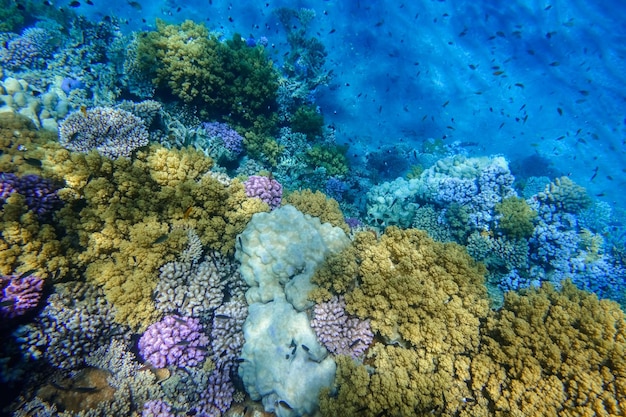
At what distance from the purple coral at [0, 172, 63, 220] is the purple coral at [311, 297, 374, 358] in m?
4.47

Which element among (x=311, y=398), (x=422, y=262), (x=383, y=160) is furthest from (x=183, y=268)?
(x=383, y=160)

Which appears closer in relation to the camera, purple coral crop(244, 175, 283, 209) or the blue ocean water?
purple coral crop(244, 175, 283, 209)

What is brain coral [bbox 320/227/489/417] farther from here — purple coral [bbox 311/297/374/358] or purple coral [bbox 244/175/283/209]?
purple coral [bbox 244/175/283/209]

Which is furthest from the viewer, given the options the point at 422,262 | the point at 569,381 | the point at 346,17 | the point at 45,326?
the point at 346,17

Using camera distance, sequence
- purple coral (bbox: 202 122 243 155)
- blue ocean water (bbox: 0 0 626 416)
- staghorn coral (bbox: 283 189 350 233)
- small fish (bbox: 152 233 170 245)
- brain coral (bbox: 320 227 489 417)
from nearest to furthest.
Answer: brain coral (bbox: 320 227 489 417)
small fish (bbox: 152 233 170 245)
staghorn coral (bbox: 283 189 350 233)
blue ocean water (bbox: 0 0 626 416)
purple coral (bbox: 202 122 243 155)

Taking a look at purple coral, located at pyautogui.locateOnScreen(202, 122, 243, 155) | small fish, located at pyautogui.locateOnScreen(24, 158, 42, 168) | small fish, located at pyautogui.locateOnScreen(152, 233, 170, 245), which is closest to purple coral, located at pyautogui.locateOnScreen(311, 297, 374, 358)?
small fish, located at pyautogui.locateOnScreen(152, 233, 170, 245)

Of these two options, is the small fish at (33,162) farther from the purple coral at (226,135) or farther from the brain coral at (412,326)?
the brain coral at (412,326)

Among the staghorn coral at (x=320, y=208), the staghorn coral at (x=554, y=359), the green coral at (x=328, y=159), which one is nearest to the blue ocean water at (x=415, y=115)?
the green coral at (x=328, y=159)

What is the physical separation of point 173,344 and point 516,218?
28.3 feet

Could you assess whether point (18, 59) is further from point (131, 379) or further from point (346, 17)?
point (346, 17)

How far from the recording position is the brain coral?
3612 mm

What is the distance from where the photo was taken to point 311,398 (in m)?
3.82

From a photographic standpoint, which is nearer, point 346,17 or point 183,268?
point 183,268

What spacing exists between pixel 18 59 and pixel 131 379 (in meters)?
10.7
